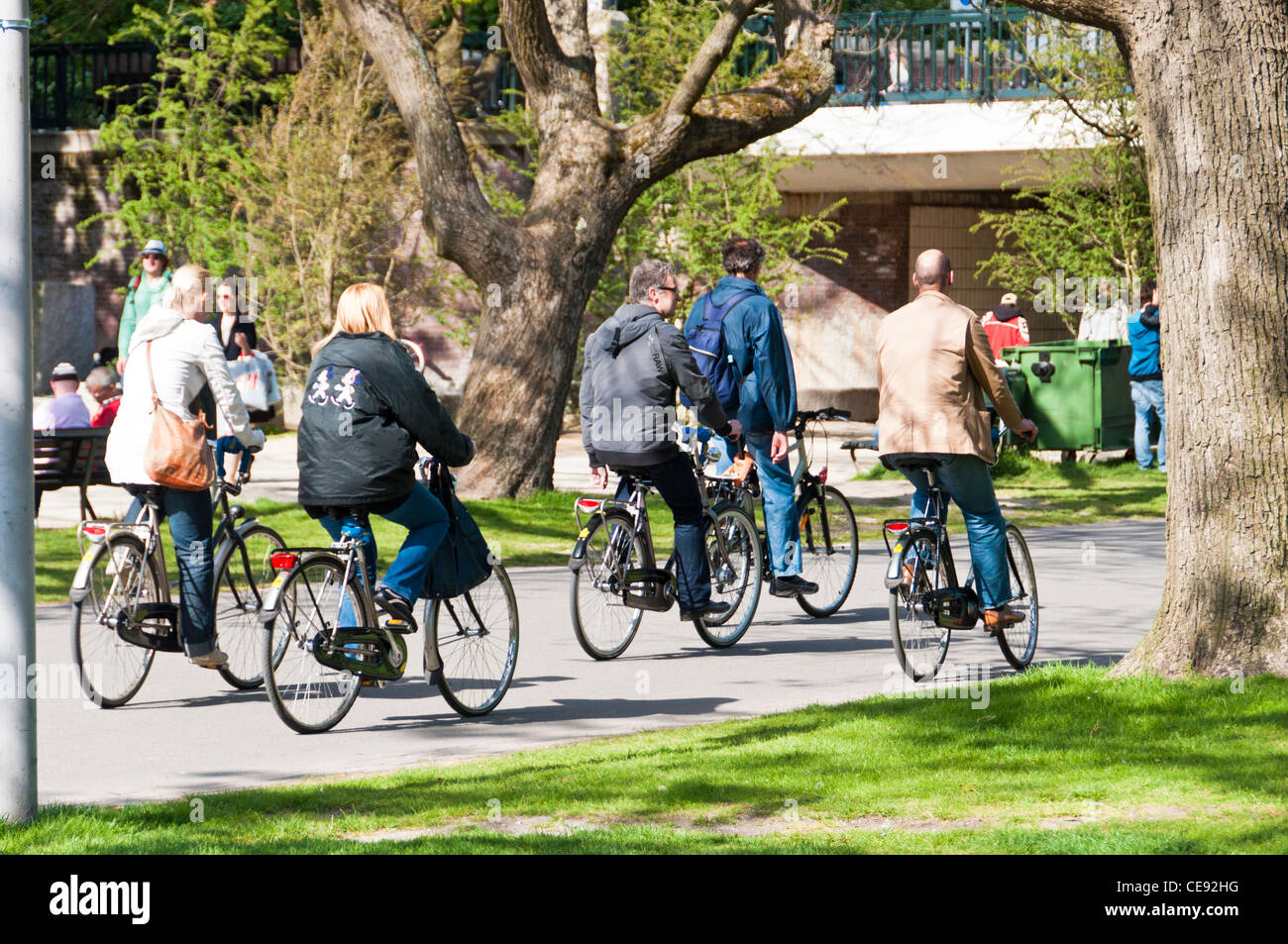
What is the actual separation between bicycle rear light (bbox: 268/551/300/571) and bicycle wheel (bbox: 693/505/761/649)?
2.95 meters

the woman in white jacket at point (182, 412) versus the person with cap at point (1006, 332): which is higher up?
the person with cap at point (1006, 332)

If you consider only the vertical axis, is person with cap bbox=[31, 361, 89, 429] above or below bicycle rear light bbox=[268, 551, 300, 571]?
above

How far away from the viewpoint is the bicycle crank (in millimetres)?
7527

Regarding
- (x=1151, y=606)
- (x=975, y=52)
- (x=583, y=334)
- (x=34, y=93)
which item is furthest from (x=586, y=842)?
(x=34, y=93)

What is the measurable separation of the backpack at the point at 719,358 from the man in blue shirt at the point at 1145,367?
1044 centimetres

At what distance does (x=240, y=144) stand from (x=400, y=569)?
17.9 meters

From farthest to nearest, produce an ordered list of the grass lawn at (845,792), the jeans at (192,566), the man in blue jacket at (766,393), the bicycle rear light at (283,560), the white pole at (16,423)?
the man in blue jacket at (766,393), the jeans at (192,566), the bicycle rear light at (283,560), the white pole at (16,423), the grass lawn at (845,792)

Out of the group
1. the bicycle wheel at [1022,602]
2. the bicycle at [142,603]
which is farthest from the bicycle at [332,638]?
the bicycle wheel at [1022,602]

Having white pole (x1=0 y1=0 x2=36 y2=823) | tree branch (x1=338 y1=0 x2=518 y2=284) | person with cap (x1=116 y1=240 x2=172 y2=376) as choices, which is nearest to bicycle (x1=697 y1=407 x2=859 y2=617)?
white pole (x1=0 y1=0 x2=36 y2=823)

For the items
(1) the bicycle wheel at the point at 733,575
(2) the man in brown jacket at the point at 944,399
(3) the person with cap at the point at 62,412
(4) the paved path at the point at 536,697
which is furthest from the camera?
(3) the person with cap at the point at 62,412

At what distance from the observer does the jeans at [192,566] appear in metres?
8.16

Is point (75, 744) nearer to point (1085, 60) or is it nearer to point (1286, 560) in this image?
point (1286, 560)

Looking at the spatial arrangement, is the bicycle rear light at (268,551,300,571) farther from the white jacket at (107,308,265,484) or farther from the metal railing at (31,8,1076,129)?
the metal railing at (31,8,1076,129)

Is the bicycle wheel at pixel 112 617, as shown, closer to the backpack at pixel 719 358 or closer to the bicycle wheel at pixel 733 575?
the bicycle wheel at pixel 733 575
